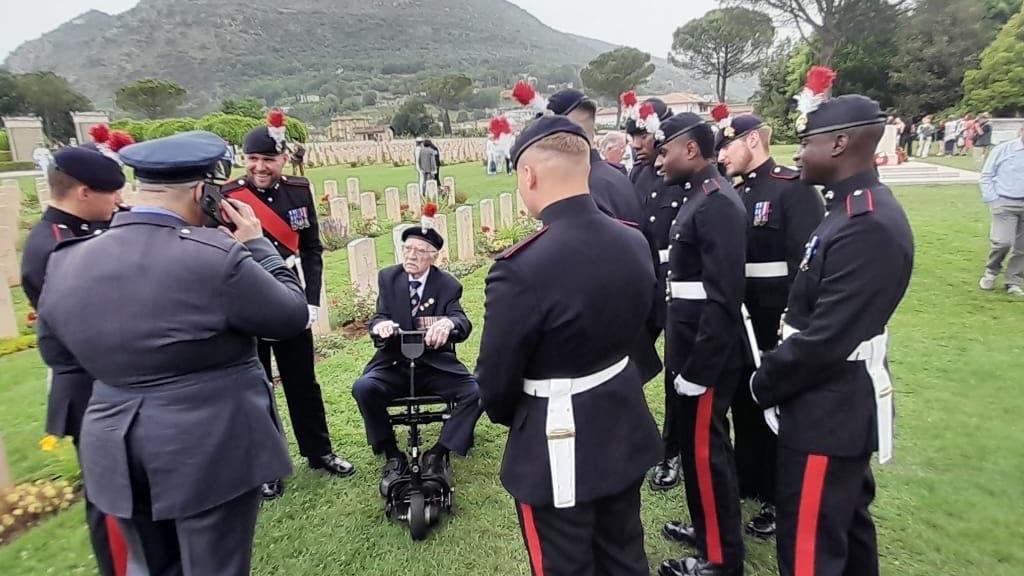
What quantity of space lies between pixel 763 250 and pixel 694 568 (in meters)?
1.71

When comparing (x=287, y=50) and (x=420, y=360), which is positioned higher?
(x=287, y=50)

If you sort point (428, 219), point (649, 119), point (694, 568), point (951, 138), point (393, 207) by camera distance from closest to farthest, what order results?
1. point (694, 568)
2. point (649, 119)
3. point (428, 219)
4. point (393, 207)
5. point (951, 138)

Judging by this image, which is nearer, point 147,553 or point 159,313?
point 159,313

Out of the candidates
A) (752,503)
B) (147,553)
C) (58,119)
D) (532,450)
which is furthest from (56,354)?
(58,119)

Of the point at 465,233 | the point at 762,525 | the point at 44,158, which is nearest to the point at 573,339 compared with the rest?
the point at 762,525

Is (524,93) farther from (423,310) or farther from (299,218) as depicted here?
(299,218)

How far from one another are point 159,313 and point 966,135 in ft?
108

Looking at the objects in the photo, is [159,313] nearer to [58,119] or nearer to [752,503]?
[752,503]

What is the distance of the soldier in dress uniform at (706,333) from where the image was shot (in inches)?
111

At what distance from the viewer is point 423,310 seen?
4.21m

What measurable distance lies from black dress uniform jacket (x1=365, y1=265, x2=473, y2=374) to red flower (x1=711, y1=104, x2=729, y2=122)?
7.22 ft

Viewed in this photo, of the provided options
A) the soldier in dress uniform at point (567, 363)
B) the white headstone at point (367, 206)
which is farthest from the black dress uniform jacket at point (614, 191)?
the white headstone at point (367, 206)

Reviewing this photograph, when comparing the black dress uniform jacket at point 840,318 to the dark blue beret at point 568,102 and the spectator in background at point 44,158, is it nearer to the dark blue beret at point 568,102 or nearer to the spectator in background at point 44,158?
the dark blue beret at point 568,102

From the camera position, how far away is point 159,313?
6.14 feet
